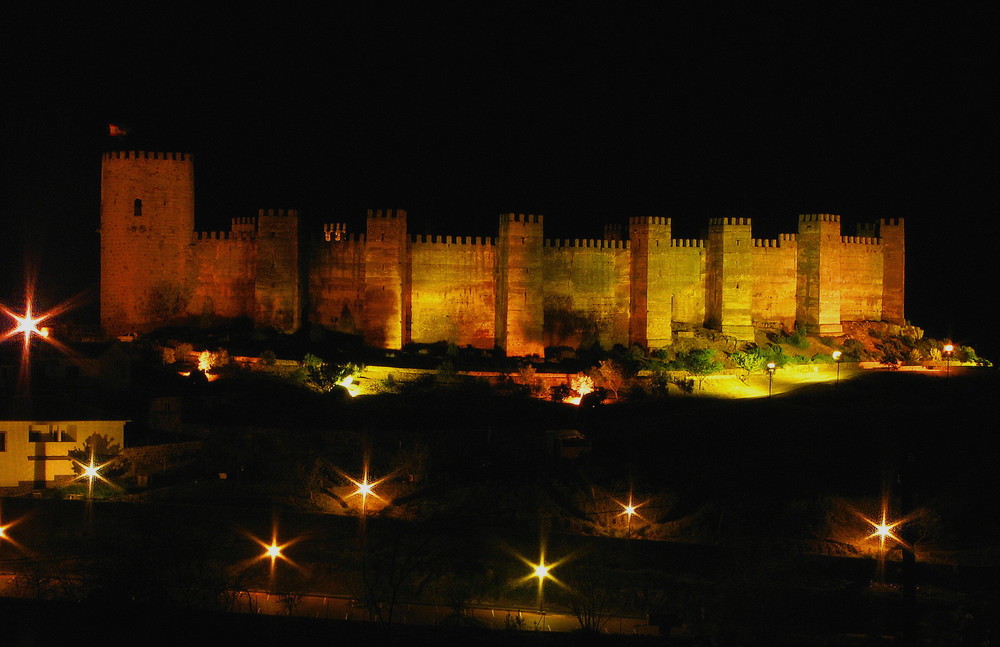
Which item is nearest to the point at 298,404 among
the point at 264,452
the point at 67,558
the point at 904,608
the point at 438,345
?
the point at 264,452

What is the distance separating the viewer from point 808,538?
20094 mm

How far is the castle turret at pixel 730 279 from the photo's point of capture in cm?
3397

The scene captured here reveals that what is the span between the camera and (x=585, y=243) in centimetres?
3338

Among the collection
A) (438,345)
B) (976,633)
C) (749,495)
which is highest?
(438,345)

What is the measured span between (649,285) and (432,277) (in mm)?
6007

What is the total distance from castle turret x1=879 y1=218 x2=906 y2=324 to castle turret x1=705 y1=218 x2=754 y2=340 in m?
5.28

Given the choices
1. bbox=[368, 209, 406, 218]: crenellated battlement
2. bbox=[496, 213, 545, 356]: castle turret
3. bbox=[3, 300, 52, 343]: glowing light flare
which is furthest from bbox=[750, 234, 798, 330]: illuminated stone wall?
bbox=[3, 300, 52, 343]: glowing light flare

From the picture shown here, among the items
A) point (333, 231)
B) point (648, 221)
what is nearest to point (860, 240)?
point (648, 221)

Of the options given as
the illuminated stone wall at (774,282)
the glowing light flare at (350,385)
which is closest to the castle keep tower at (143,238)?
the glowing light flare at (350,385)

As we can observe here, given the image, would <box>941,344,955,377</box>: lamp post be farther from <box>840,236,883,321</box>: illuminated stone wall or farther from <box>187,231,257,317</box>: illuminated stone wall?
<box>187,231,257,317</box>: illuminated stone wall

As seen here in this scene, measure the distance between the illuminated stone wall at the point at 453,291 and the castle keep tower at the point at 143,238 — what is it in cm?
667

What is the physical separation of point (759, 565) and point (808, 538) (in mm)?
1826

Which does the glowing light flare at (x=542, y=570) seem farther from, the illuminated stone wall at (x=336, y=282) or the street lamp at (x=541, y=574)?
the illuminated stone wall at (x=336, y=282)

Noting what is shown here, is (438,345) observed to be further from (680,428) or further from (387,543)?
(387,543)
